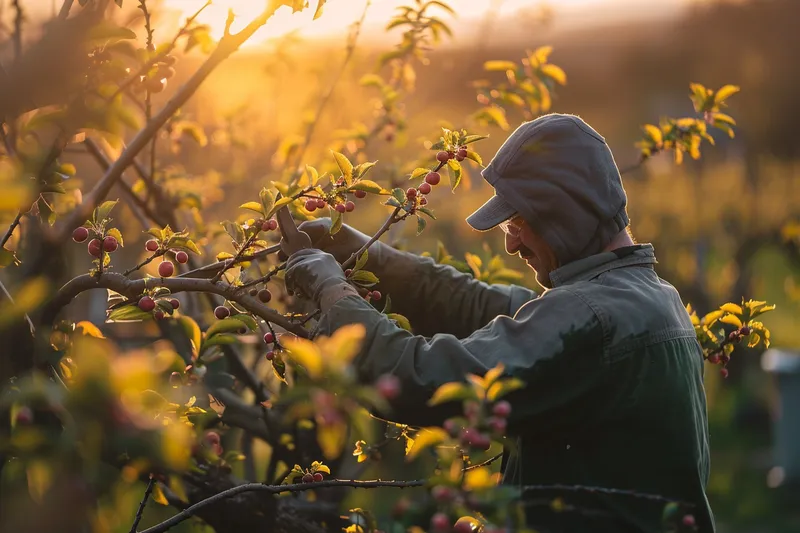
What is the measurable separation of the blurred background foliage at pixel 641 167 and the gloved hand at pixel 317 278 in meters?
0.57

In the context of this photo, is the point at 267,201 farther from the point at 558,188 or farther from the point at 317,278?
the point at 558,188

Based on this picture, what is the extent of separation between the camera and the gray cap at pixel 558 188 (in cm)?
221

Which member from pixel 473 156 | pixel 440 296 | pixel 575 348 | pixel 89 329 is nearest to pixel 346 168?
pixel 473 156

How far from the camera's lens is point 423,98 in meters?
6.08

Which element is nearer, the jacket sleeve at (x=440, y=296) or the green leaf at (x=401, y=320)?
the green leaf at (x=401, y=320)

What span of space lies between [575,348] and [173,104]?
53.0 inches

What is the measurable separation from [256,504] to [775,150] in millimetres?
20451

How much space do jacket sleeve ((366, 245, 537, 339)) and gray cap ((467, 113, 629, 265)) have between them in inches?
23.3

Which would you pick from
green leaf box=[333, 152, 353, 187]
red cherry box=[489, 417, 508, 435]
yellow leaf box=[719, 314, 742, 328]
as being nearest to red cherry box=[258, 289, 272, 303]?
green leaf box=[333, 152, 353, 187]

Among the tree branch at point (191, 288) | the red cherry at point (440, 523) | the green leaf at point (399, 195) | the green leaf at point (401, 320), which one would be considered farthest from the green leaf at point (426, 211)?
the red cherry at point (440, 523)

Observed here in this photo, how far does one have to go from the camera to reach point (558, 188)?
2.20 meters

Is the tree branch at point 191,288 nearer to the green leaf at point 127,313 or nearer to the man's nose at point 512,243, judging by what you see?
the green leaf at point 127,313

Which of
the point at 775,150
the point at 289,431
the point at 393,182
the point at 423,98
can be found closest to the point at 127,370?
the point at 289,431

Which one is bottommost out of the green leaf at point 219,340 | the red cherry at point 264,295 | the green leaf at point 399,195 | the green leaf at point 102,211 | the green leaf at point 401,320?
the green leaf at point 219,340
